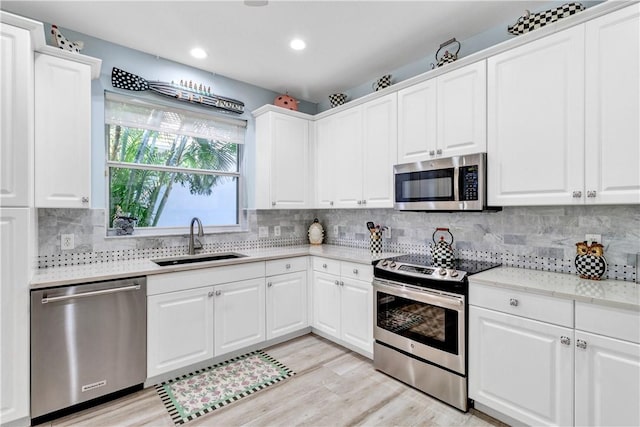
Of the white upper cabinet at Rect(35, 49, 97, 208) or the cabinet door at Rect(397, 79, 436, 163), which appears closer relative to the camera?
the white upper cabinet at Rect(35, 49, 97, 208)

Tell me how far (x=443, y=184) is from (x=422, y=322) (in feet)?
3.41

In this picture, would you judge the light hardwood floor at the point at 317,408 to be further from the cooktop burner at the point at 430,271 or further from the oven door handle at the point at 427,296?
the cooktop burner at the point at 430,271

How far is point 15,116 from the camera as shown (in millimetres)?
1838

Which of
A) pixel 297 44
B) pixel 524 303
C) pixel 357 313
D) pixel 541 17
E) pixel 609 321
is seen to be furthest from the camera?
pixel 357 313

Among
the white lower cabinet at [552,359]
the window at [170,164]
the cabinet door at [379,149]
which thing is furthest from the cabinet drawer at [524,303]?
the window at [170,164]

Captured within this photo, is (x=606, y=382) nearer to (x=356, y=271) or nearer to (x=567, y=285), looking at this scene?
(x=567, y=285)

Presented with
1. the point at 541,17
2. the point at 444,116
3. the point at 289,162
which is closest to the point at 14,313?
the point at 289,162

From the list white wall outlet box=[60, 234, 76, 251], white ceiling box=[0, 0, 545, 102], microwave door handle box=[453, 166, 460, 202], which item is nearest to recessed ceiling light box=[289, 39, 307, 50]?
white ceiling box=[0, 0, 545, 102]

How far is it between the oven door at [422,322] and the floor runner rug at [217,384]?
908mm

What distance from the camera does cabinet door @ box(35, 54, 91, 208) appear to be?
2.08 meters

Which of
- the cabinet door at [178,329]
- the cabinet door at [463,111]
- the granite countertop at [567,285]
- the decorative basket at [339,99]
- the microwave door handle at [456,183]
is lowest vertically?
the cabinet door at [178,329]

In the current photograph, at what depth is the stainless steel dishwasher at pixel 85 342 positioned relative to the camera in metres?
1.92

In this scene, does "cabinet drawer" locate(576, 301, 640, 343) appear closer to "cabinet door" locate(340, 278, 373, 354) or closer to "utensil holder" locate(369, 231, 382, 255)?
"cabinet door" locate(340, 278, 373, 354)

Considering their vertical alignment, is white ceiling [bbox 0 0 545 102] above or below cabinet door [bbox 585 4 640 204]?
above
